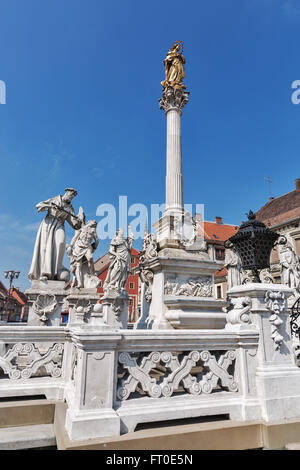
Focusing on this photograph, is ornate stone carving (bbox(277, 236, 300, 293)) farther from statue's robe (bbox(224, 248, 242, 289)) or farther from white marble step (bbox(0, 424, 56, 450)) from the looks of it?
white marble step (bbox(0, 424, 56, 450))

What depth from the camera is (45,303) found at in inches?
268

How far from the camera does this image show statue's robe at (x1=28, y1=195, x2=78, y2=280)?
280 inches

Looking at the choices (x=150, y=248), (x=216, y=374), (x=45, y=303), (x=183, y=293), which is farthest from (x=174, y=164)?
(x=216, y=374)

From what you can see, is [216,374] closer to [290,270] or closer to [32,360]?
[32,360]

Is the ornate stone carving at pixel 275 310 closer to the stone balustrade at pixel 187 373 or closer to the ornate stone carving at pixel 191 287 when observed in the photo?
the stone balustrade at pixel 187 373

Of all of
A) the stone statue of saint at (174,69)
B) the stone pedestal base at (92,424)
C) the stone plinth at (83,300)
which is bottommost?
the stone pedestal base at (92,424)

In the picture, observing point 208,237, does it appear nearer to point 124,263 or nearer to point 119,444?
point 124,263

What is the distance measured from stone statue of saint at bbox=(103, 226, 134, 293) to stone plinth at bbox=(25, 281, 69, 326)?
5063 millimetres

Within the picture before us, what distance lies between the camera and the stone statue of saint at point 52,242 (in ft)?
23.4

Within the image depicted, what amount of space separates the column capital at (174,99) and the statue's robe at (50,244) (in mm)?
7959

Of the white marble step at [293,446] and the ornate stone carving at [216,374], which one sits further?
the ornate stone carving at [216,374]

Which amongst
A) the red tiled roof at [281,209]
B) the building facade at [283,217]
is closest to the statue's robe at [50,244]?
the building facade at [283,217]

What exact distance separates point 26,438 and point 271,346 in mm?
3111

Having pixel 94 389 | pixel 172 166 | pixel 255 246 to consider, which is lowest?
pixel 94 389
